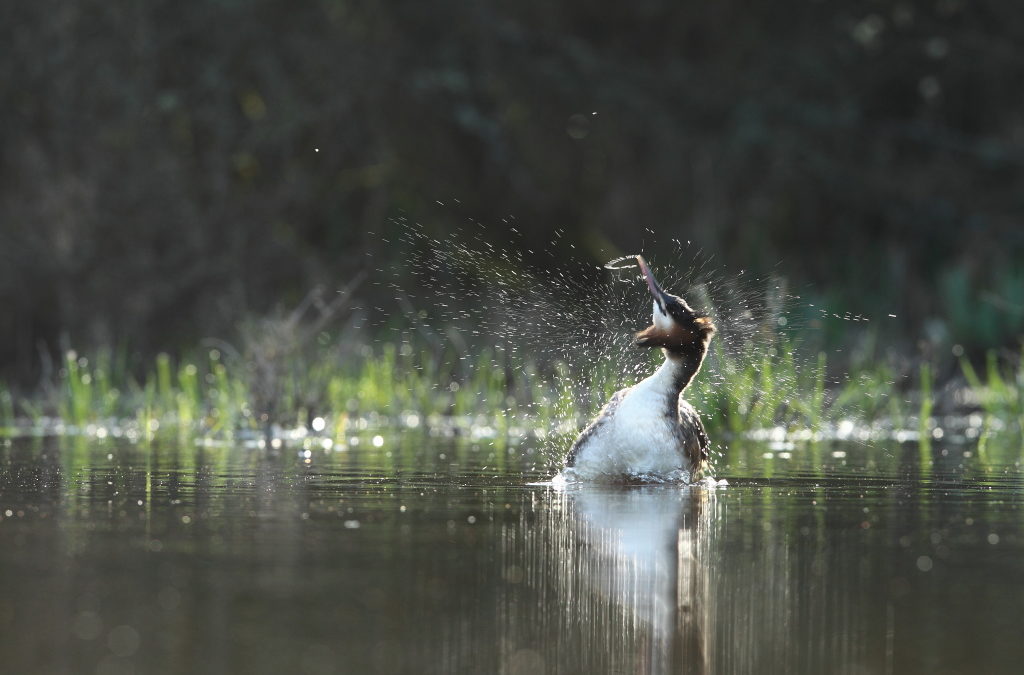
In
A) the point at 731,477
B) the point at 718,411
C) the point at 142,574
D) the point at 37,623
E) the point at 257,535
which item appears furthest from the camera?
the point at 718,411

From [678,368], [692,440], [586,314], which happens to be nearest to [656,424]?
[692,440]

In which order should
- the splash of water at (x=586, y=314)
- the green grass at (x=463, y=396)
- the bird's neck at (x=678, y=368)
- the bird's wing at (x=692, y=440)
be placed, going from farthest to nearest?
1. the splash of water at (x=586, y=314)
2. the green grass at (x=463, y=396)
3. the bird's neck at (x=678, y=368)
4. the bird's wing at (x=692, y=440)

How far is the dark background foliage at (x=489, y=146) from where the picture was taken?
1902cm

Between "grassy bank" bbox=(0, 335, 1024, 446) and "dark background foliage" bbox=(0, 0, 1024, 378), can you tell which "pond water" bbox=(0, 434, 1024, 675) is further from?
"dark background foliage" bbox=(0, 0, 1024, 378)

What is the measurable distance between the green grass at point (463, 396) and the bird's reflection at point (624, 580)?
4.53 m

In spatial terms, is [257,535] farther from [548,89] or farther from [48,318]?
[548,89]

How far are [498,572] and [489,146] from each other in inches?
676

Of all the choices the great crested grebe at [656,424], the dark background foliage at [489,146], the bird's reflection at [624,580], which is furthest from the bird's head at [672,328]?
the dark background foliage at [489,146]

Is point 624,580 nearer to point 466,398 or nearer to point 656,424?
point 656,424

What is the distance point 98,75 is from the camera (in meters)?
19.1

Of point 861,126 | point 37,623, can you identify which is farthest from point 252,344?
point 861,126

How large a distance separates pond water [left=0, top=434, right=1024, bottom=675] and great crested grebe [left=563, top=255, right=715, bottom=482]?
328 millimetres

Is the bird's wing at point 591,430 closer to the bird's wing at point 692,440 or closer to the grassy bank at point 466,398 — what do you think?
the bird's wing at point 692,440

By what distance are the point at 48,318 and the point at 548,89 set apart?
711cm
